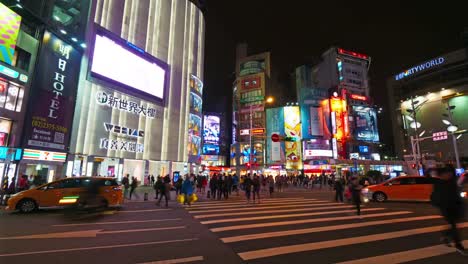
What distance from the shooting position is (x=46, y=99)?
20.8 meters

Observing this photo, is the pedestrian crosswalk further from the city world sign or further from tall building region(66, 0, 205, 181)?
the city world sign

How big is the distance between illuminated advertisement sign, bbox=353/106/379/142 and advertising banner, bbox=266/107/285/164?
2199 cm

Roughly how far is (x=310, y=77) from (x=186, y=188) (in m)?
80.2

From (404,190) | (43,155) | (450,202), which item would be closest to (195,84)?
(43,155)

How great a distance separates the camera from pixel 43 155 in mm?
20453

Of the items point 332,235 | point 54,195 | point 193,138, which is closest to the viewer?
point 332,235

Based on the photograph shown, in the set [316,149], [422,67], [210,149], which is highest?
[422,67]

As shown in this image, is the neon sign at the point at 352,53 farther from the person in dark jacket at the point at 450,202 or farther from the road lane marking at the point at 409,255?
the road lane marking at the point at 409,255

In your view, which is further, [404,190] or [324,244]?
[404,190]

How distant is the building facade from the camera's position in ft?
202

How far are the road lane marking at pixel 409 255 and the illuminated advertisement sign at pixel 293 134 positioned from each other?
60176 mm

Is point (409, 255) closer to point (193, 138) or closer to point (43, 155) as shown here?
point (43, 155)

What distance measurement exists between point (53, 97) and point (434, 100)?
281 feet

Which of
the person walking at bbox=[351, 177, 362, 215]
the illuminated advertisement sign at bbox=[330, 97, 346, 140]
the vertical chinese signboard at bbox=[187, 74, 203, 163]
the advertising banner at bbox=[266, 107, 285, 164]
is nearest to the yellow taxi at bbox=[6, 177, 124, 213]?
the person walking at bbox=[351, 177, 362, 215]
